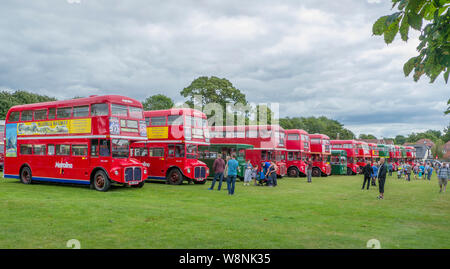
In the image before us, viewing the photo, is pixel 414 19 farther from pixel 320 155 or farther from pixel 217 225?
pixel 320 155

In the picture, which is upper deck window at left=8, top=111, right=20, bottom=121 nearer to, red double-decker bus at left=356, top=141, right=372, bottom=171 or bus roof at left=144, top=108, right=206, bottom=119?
bus roof at left=144, top=108, right=206, bottom=119

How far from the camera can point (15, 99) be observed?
5500cm

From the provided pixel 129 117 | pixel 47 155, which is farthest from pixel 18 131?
pixel 129 117

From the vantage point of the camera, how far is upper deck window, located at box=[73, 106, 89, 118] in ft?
56.2

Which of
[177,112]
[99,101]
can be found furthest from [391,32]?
[177,112]

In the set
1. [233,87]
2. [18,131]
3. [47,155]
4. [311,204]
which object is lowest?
[311,204]

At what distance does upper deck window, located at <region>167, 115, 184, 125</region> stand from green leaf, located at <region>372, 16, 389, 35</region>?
58.6ft

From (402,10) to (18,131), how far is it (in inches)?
828

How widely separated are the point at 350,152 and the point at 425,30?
40.3m

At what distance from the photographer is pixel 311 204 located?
13070mm

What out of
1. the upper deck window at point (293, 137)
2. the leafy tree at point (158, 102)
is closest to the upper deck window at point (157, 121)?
the upper deck window at point (293, 137)
